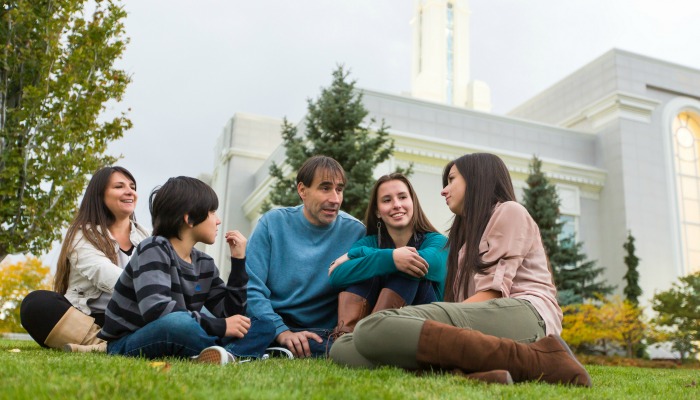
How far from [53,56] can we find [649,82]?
19307 mm

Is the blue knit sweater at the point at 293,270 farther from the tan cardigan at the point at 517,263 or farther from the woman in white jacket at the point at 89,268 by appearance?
the tan cardigan at the point at 517,263

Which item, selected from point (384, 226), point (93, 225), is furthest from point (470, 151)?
point (93, 225)

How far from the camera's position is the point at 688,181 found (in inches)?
858

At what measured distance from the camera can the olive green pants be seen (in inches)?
107

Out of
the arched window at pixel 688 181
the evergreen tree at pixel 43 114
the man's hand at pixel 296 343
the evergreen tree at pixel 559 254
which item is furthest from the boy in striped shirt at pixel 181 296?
the arched window at pixel 688 181

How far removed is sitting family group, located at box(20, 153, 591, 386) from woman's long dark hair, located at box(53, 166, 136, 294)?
11 mm

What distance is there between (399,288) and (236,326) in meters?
0.98

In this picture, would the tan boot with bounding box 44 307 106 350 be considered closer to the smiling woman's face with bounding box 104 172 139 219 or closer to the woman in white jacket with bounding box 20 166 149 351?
the woman in white jacket with bounding box 20 166 149 351

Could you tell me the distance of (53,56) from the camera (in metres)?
8.98

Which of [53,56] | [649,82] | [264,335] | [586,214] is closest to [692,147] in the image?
[649,82]

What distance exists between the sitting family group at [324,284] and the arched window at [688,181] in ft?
65.0

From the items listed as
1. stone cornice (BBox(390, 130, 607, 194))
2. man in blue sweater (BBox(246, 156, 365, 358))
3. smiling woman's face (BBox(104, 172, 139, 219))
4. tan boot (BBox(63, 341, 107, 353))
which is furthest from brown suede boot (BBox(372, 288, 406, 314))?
stone cornice (BBox(390, 130, 607, 194))

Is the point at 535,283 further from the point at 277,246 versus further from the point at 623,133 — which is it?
the point at 623,133

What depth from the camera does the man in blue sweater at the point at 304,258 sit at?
4230 mm
